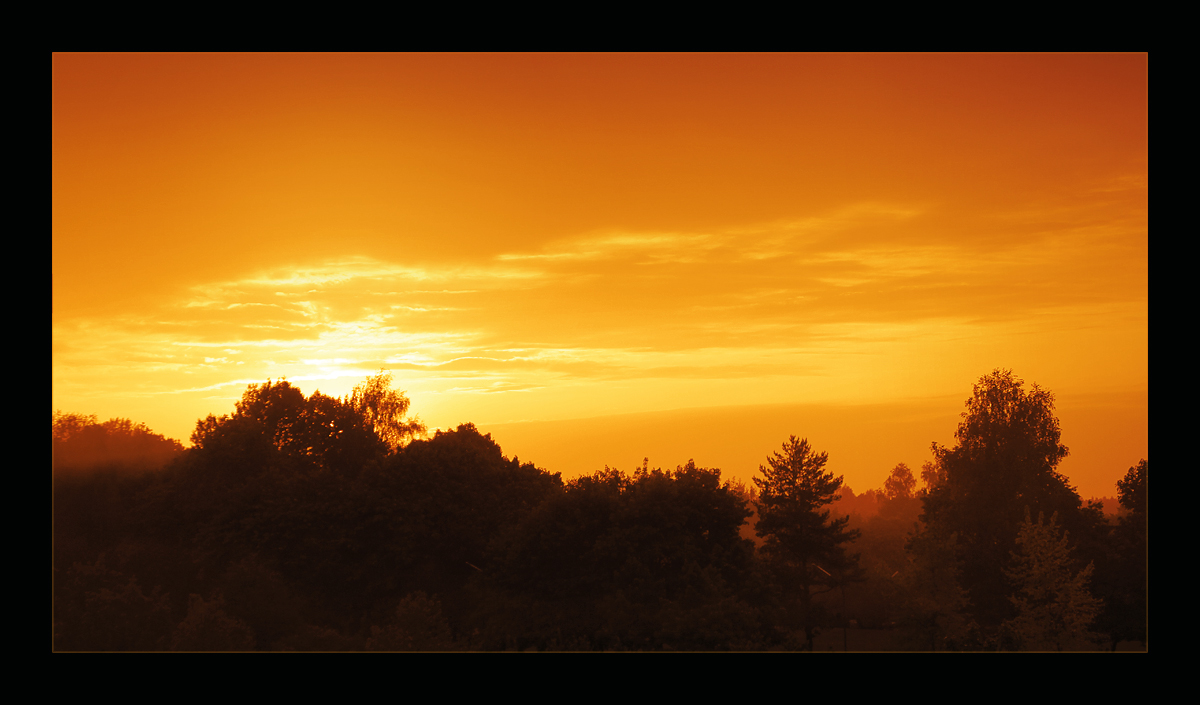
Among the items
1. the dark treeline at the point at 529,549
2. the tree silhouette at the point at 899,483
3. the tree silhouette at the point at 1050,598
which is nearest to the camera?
the dark treeline at the point at 529,549

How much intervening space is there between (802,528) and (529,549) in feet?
50.7

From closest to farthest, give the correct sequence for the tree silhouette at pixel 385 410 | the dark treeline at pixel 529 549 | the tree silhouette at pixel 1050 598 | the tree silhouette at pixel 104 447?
the dark treeline at pixel 529 549 < the tree silhouette at pixel 1050 598 < the tree silhouette at pixel 104 447 < the tree silhouette at pixel 385 410

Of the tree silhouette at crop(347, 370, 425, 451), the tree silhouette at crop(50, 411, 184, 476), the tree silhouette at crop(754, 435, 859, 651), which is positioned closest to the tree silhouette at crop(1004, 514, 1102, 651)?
the tree silhouette at crop(754, 435, 859, 651)

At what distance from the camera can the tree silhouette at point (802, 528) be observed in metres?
42.7

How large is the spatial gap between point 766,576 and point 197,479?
2846 cm

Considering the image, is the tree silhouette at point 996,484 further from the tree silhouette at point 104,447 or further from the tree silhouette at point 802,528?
the tree silhouette at point 104,447

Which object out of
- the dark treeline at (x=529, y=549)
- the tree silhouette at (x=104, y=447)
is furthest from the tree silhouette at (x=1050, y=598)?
the tree silhouette at (x=104, y=447)

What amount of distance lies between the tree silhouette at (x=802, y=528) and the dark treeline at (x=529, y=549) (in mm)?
117

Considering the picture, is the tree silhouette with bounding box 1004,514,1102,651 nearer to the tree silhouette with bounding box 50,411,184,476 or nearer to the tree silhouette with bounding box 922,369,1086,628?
the tree silhouette with bounding box 922,369,1086,628

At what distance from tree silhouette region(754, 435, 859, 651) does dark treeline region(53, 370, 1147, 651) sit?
0.12m

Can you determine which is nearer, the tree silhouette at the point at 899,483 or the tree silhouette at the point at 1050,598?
the tree silhouette at the point at 1050,598

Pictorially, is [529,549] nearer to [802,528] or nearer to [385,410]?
[802,528]

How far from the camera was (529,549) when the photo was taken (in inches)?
1476
